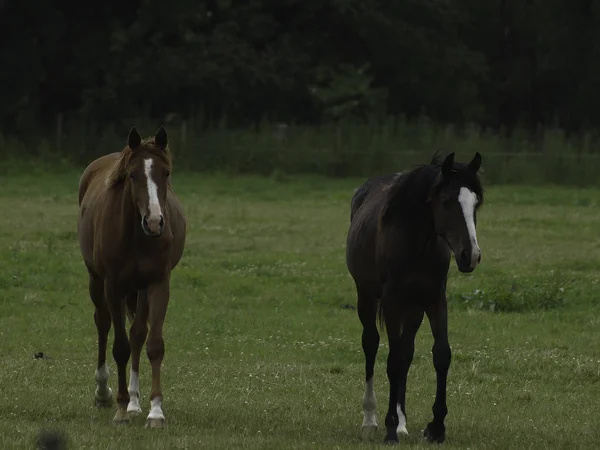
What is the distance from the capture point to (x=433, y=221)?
834 centimetres

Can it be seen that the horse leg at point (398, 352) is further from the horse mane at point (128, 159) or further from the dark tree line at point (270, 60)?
the dark tree line at point (270, 60)

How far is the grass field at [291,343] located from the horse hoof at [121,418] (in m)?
0.12

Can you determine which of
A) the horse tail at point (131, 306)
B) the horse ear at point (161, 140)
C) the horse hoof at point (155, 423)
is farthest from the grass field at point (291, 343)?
the horse ear at point (161, 140)

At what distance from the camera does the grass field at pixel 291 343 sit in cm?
855

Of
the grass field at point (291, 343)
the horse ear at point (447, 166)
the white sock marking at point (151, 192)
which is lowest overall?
the grass field at point (291, 343)

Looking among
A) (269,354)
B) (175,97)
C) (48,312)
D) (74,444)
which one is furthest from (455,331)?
(175,97)

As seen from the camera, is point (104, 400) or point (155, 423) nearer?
point (155, 423)

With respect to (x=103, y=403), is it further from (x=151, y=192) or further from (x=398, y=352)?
(x=398, y=352)

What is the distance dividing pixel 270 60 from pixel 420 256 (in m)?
35.7

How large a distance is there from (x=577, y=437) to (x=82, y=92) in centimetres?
3583

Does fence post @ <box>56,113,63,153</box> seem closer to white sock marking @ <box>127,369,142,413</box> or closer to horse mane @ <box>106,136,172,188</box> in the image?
horse mane @ <box>106,136,172,188</box>

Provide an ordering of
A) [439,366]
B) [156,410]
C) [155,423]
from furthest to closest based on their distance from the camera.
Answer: [156,410] < [155,423] < [439,366]

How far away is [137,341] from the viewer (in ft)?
29.9

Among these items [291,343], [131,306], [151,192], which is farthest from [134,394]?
[291,343]
